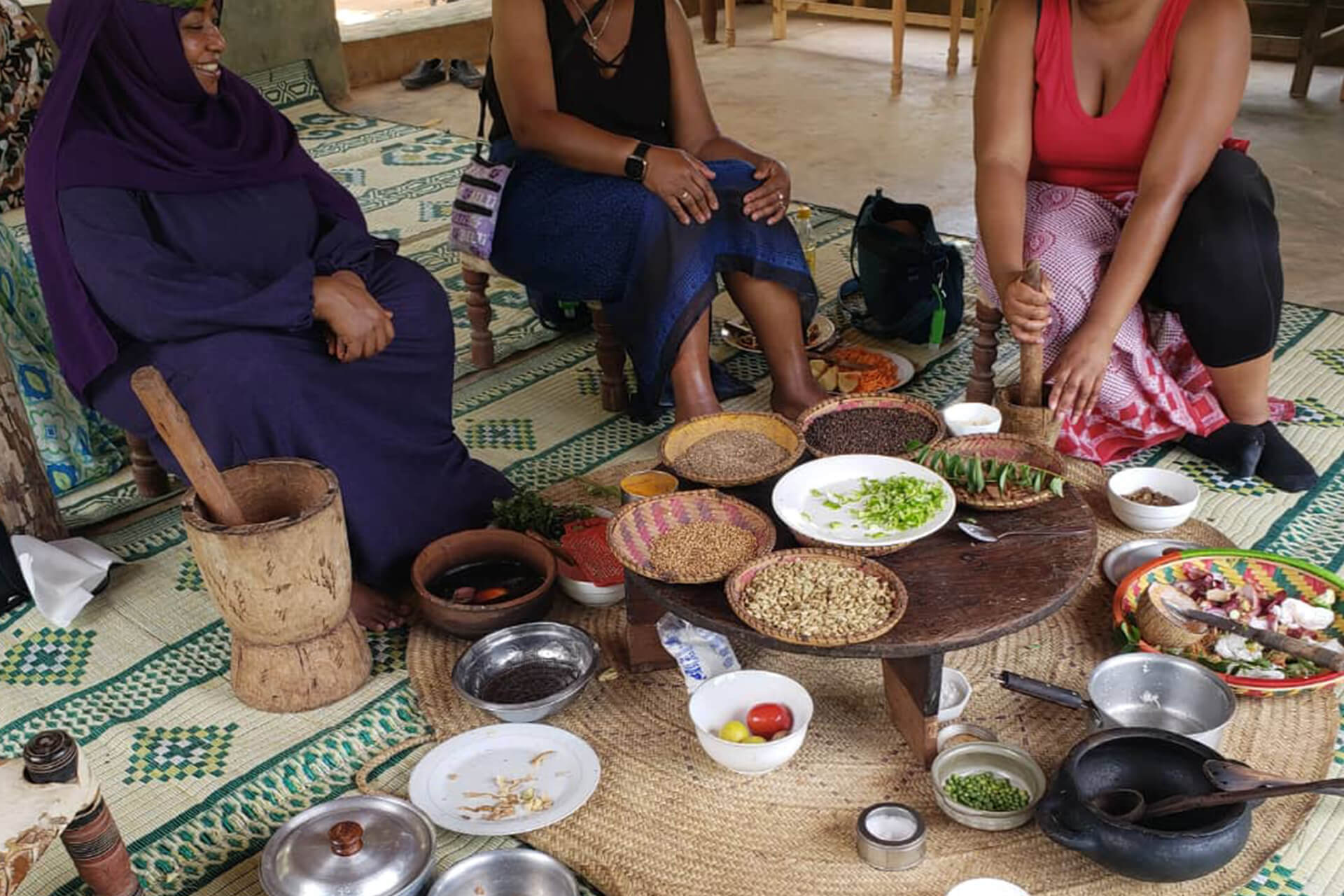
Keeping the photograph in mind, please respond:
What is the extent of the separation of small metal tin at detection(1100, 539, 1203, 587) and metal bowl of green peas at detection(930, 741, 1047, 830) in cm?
62

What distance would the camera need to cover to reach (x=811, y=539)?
2043mm

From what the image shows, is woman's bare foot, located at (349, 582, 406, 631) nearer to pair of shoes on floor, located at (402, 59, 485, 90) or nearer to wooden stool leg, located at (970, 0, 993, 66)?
pair of shoes on floor, located at (402, 59, 485, 90)

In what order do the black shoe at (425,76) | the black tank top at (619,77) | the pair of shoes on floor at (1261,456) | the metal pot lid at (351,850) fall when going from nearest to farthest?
the metal pot lid at (351,850), the pair of shoes on floor at (1261,456), the black tank top at (619,77), the black shoe at (425,76)

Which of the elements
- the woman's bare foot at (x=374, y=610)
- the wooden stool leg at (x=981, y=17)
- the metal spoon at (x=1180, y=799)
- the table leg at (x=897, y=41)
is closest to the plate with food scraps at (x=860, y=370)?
the woman's bare foot at (x=374, y=610)

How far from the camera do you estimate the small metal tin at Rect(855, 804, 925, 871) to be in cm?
185

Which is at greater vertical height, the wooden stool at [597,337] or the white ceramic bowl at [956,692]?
the wooden stool at [597,337]

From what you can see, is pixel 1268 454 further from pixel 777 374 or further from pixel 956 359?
pixel 777 374

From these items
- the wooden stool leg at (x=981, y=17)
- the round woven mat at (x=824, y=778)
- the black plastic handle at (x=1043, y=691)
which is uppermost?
the wooden stool leg at (x=981, y=17)

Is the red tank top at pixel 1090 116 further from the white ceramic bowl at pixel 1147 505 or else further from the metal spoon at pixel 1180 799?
the metal spoon at pixel 1180 799

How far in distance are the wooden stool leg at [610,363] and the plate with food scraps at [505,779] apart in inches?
53.4

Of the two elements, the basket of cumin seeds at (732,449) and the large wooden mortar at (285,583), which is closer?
the large wooden mortar at (285,583)

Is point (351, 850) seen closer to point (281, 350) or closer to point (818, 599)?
point (818, 599)

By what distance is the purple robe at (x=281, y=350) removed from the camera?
89.7 inches

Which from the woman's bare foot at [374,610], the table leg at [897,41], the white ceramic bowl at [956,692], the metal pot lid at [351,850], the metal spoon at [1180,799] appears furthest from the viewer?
the table leg at [897,41]
